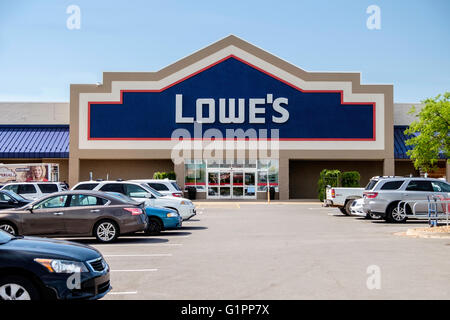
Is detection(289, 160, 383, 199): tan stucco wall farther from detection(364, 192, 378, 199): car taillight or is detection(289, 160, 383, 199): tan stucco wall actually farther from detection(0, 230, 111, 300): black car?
detection(0, 230, 111, 300): black car

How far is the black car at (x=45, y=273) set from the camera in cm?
620

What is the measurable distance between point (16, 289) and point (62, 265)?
0.58m

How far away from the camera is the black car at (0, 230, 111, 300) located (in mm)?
6203

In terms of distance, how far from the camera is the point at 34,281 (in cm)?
625

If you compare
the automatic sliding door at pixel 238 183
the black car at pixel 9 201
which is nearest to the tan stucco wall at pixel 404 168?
the automatic sliding door at pixel 238 183

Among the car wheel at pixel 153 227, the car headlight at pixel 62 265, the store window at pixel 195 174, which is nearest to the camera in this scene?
the car headlight at pixel 62 265

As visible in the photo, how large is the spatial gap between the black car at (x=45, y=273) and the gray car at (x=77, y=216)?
7.12 metres

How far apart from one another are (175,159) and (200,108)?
4.40 metres

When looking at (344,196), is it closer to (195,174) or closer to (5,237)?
(195,174)

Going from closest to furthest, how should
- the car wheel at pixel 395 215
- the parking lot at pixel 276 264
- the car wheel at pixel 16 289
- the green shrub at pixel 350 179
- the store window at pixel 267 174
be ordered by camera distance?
the car wheel at pixel 16 289
the parking lot at pixel 276 264
the car wheel at pixel 395 215
the green shrub at pixel 350 179
the store window at pixel 267 174

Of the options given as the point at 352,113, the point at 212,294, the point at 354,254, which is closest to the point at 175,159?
the point at 352,113

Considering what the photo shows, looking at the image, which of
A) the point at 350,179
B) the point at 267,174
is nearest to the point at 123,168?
the point at 267,174

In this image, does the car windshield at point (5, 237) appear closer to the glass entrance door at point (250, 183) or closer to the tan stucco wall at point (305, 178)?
the glass entrance door at point (250, 183)

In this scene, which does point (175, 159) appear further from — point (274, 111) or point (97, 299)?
point (97, 299)
